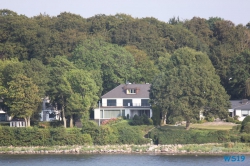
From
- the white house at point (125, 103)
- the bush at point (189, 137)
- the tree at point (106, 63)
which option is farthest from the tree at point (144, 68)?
the bush at point (189, 137)

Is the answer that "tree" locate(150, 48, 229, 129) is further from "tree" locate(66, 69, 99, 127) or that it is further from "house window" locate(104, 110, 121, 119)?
"house window" locate(104, 110, 121, 119)

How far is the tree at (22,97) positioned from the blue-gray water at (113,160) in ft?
28.7

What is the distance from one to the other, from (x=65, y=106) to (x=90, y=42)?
17.4 meters

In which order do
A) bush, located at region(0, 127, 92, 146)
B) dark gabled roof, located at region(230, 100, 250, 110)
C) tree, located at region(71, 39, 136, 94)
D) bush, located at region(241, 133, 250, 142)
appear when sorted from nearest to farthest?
bush, located at region(241, 133, 250, 142) < bush, located at region(0, 127, 92, 146) < dark gabled roof, located at region(230, 100, 250, 110) < tree, located at region(71, 39, 136, 94)

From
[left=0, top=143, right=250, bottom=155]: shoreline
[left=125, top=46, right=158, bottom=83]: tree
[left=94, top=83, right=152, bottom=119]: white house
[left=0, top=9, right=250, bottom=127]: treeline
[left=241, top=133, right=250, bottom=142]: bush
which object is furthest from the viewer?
[left=125, top=46, right=158, bottom=83]: tree

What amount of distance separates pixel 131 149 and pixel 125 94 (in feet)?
60.0

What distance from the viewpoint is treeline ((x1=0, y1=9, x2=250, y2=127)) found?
75669 mm

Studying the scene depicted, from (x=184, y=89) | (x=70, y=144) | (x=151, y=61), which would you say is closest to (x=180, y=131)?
(x=184, y=89)

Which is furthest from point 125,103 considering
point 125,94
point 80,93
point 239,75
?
point 239,75

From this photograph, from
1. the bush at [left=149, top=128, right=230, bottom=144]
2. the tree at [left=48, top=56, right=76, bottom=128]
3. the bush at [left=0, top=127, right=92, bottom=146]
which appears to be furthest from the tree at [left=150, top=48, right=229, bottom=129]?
the tree at [left=48, top=56, right=76, bottom=128]

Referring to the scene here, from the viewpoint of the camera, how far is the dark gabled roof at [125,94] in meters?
82.8

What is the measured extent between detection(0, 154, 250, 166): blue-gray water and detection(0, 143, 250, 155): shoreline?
5.11 feet

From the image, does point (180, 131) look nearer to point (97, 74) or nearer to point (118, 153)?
point (118, 153)

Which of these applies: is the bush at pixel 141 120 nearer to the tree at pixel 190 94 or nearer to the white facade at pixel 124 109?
the tree at pixel 190 94
